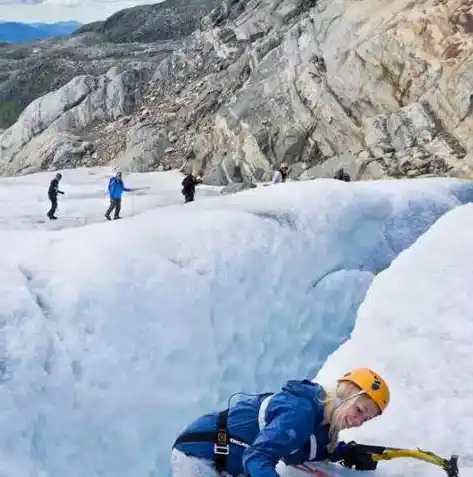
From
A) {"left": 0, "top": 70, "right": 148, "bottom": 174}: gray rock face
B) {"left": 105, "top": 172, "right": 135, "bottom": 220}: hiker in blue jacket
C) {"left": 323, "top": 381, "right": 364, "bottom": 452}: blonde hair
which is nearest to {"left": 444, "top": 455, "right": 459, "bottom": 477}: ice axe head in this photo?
{"left": 323, "top": 381, "right": 364, "bottom": 452}: blonde hair

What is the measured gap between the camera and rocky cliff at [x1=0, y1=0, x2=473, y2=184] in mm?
30250

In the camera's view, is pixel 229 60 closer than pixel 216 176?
No

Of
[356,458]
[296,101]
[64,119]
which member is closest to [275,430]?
[356,458]

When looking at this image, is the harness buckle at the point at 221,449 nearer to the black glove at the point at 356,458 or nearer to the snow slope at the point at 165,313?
the black glove at the point at 356,458

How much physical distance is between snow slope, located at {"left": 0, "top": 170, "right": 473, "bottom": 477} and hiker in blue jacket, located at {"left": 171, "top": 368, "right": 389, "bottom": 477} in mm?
2093

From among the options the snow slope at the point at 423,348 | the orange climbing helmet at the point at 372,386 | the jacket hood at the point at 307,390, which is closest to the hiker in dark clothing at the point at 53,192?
the snow slope at the point at 423,348

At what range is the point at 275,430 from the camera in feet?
15.2

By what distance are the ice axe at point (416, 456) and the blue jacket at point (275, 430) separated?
1.59 feet

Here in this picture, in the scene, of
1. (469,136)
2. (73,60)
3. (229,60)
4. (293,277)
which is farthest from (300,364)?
(73,60)

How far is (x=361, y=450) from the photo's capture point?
5500mm

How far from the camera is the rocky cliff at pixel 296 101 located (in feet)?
99.2

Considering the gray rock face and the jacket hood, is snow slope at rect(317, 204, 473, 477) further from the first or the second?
the gray rock face

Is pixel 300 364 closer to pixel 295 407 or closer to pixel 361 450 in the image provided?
pixel 361 450

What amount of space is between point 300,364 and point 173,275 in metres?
2.06
